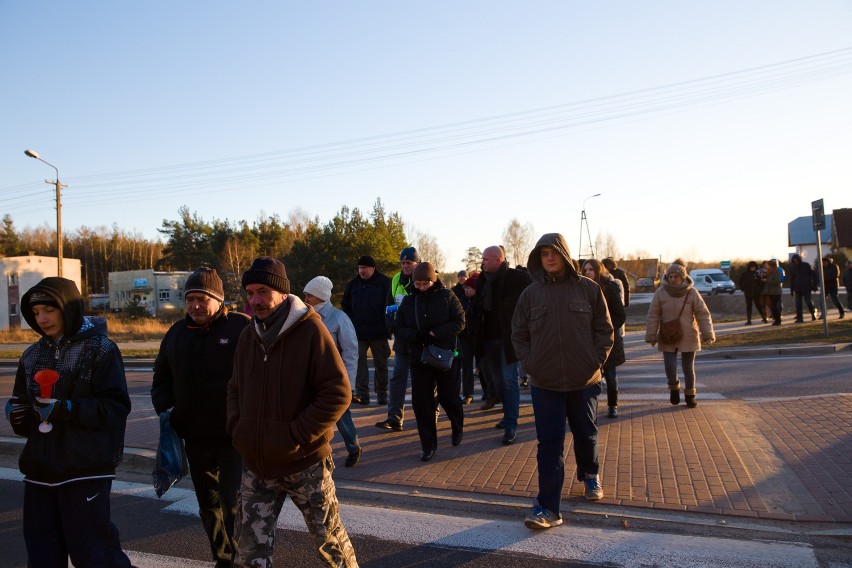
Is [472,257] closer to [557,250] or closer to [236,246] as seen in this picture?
[236,246]

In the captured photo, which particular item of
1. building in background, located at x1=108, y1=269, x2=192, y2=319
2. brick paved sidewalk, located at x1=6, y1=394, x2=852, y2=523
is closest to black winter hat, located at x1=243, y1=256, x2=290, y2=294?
brick paved sidewalk, located at x1=6, y1=394, x2=852, y2=523

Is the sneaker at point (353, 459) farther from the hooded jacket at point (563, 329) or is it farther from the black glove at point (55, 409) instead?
the black glove at point (55, 409)

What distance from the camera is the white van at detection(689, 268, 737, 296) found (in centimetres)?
4400

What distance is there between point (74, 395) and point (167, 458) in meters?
0.71

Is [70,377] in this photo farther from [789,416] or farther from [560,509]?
[789,416]

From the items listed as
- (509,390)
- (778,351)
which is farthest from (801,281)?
(509,390)

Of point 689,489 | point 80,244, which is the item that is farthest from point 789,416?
point 80,244

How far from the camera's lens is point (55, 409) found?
3133 millimetres

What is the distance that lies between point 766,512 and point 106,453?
14.1 ft

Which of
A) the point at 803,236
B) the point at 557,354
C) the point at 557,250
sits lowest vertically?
the point at 557,354

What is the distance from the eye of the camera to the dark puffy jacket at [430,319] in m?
6.36

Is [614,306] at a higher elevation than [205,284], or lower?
lower

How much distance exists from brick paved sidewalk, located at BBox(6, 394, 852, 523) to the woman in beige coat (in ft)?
1.50

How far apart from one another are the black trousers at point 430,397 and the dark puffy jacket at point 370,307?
2.40 m
